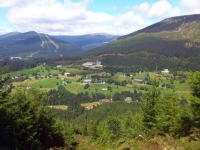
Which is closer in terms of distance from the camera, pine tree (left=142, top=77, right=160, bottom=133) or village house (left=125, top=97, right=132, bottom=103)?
pine tree (left=142, top=77, right=160, bottom=133)

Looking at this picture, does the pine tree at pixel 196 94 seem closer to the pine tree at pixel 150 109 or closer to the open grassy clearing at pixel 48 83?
the pine tree at pixel 150 109

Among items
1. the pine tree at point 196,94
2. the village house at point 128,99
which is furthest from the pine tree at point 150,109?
the village house at point 128,99

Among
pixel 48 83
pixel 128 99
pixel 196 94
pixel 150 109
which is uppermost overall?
pixel 196 94

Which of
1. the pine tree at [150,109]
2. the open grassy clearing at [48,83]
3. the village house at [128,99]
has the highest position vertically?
the pine tree at [150,109]

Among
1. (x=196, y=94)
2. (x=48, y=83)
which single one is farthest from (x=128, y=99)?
(x=196, y=94)

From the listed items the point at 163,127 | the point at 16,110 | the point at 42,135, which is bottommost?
the point at 42,135

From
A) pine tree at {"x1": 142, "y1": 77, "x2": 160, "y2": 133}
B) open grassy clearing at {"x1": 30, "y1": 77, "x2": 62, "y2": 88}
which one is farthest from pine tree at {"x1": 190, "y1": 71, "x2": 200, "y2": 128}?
open grassy clearing at {"x1": 30, "y1": 77, "x2": 62, "y2": 88}

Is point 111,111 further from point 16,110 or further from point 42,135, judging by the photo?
point 16,110

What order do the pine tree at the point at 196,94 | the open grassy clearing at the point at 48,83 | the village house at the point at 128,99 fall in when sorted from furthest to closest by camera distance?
1. the open grassy clearing at the point at 48,83
2. the village house at the point at 128,99
3. the pine tree at the point at 196,94

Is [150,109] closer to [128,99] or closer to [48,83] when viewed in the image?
[128,99]

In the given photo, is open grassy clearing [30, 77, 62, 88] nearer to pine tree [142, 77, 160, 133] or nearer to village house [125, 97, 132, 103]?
village house [125, 97, 132, 103]

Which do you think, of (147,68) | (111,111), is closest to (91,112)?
(111,111)
